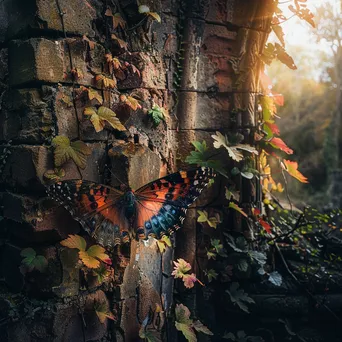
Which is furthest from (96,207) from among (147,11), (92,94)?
(147,11)

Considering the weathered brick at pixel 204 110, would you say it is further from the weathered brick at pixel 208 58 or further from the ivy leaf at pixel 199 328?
the ivy leaf at pixel 199 328

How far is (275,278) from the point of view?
3.52 m

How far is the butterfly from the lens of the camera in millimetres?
2508

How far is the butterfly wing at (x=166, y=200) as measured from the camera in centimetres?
260

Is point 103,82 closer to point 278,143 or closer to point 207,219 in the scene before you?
point 207,219

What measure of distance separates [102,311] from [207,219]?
3.77 feet

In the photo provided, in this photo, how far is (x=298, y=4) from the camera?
3.43 metres

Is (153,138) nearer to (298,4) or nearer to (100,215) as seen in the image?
(100,215)

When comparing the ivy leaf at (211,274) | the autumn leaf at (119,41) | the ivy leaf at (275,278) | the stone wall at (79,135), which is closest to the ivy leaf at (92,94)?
the stone wall at (79,135)

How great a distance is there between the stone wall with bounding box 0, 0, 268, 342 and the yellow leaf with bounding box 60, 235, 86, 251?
0.14m

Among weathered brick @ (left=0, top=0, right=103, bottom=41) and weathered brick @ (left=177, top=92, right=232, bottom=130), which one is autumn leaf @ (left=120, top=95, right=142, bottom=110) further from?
weathered brick @ (left=177, top=92, right=232, bottom=130)

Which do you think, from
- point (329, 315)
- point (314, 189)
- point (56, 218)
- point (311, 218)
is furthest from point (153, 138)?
point (314, 189)

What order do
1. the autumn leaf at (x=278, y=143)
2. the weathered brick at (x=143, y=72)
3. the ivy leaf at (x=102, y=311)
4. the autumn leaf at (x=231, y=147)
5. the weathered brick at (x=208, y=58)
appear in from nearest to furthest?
the ivy leaf at (x=102, y=311), the weathered brick at (x=143, y=72), the autumn leaf at (x=231, y=147), the weathered brick at (x=208, y=58), the autumn leaf at (x=278, y=143)

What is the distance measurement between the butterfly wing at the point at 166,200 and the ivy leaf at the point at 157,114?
0.61m
